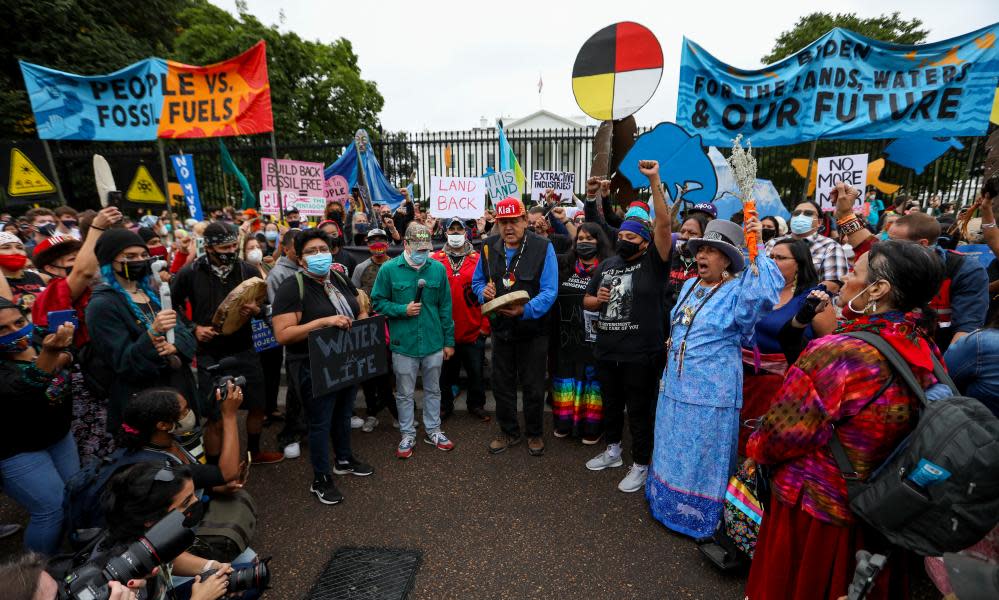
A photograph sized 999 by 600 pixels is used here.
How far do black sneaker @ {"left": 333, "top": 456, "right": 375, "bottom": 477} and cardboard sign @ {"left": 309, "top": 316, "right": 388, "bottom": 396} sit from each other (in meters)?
0.78

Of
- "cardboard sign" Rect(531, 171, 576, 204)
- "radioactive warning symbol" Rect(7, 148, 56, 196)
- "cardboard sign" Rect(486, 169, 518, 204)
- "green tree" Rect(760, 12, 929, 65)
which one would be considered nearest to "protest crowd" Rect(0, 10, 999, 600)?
"cardboard sign" Rect(486, 169, 518, 204)

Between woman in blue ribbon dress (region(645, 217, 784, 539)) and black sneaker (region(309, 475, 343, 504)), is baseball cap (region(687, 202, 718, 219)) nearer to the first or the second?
woman in blue ribbon dress (region(645, 217, 784, 539))

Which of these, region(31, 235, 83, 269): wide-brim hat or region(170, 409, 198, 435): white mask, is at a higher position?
region(31, 235, 83, 269): wide-brim hat

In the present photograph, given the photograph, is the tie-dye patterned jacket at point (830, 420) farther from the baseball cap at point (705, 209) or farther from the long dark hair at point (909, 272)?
the baseball cap at point (705, 209)

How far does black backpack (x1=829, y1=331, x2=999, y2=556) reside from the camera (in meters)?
1.43

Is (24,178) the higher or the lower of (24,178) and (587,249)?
the higher

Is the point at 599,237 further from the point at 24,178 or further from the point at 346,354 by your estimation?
the point at 24,178

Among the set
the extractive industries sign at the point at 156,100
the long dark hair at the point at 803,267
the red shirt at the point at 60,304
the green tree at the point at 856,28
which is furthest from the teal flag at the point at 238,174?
the green tree at the point at 856,28

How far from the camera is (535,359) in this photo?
4.32m

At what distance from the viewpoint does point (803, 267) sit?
3.25 m

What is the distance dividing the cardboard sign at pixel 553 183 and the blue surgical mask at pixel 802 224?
10.9ft

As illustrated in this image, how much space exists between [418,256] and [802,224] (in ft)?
13.6

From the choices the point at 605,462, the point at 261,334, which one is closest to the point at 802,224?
the point at 605,462

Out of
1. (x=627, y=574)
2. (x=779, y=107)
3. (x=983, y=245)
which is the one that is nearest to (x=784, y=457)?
(x=627, y=574)
